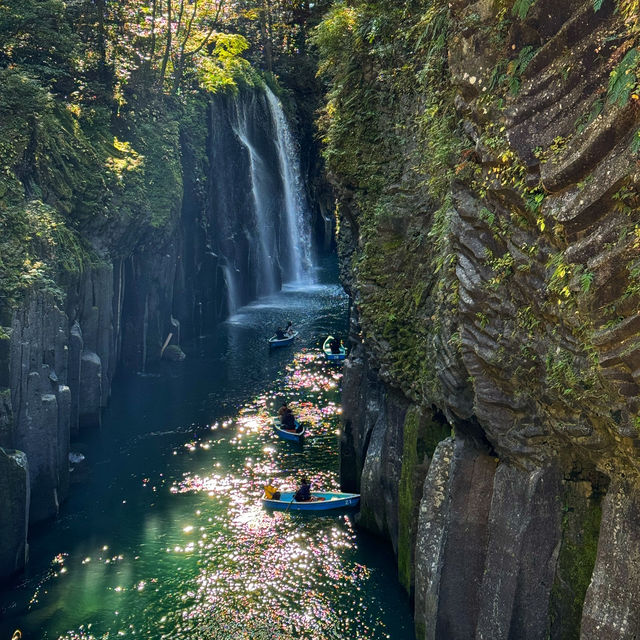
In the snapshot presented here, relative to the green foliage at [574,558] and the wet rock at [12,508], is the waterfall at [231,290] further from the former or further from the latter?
the green foliage at [574,558]

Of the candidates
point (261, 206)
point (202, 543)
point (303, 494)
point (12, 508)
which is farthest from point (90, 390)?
point (261, 206)

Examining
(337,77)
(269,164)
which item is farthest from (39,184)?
(269,164)

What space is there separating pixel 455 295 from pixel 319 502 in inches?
401

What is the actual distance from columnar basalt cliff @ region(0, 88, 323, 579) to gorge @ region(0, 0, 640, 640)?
12 cm

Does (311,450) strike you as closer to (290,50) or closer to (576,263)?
(576,263)

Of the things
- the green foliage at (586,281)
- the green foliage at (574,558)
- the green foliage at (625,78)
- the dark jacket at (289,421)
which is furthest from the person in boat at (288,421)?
the green foliage at (625,78)

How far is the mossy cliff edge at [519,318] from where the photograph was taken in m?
7.95

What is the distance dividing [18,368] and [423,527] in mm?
11799

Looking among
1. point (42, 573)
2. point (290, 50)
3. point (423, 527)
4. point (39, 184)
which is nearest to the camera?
point (423, 527)

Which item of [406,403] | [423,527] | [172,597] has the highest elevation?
[406,403]

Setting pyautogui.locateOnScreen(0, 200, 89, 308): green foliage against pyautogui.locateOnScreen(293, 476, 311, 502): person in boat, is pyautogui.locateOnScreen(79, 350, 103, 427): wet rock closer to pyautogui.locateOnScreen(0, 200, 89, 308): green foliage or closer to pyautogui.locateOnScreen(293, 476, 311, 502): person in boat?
pyautogui.locateOnScreen(0, 200, 89, 308): green foliage

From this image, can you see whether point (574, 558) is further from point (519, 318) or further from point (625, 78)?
point (625, 78)

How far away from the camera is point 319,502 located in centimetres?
2017

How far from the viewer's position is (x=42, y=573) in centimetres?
1742
